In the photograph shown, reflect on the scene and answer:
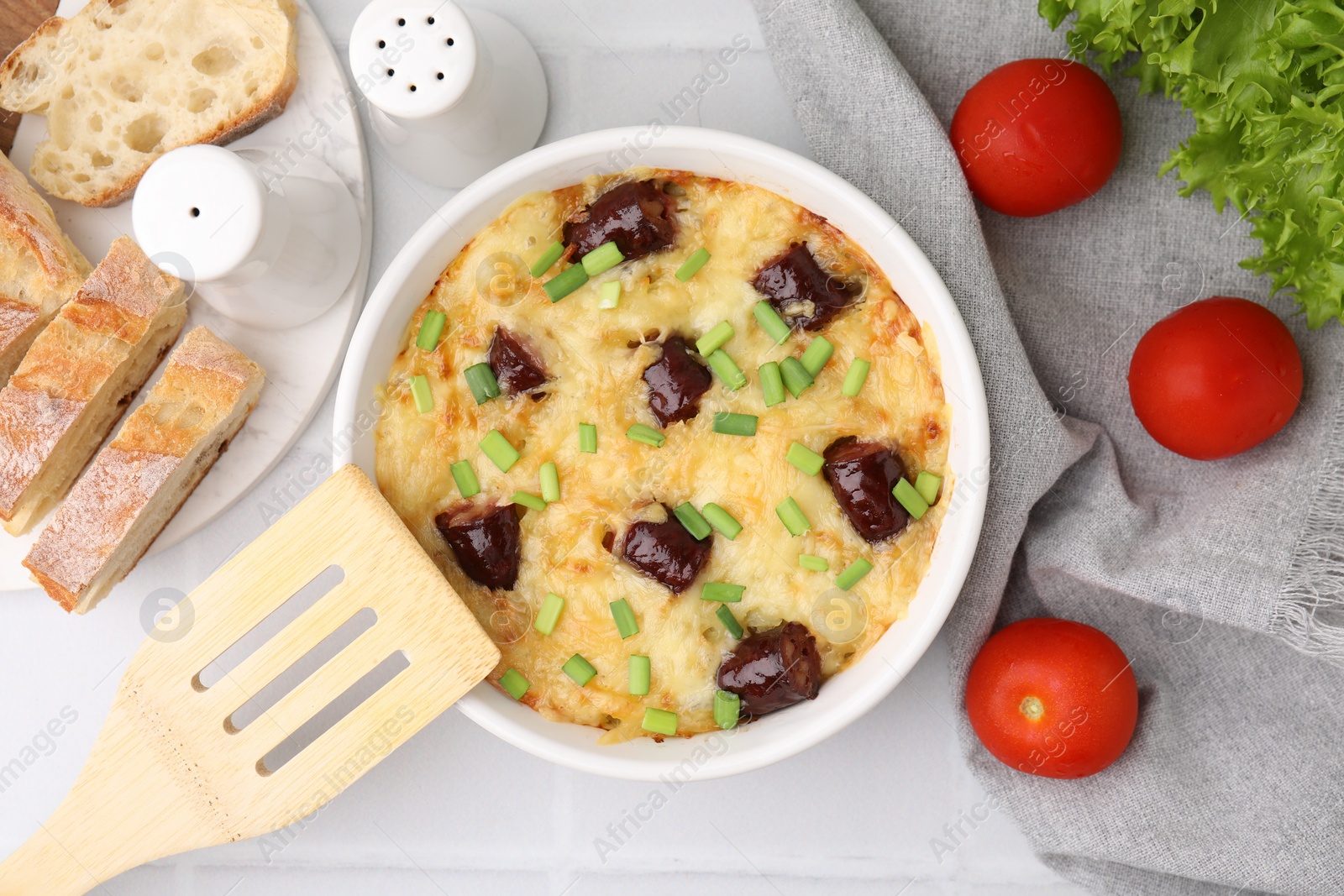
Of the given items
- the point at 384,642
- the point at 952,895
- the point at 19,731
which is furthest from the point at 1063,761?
the point at 19,731

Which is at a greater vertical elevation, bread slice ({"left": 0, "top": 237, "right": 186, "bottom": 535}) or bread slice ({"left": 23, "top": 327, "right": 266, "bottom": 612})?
bread slice ({"left": 0, "top": 237, "right": 186, "bottom": 535})

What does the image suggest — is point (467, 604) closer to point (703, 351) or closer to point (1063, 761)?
point (703, 351)

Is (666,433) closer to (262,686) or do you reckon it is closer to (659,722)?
(659,722)

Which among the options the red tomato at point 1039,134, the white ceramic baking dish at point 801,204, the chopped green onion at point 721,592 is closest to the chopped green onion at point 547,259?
the white ceramic baking dish at point 801,204

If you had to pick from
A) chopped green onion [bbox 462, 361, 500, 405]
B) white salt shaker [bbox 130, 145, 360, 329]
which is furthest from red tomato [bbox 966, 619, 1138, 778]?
white salt shaker [bbox 130, 145, 360, 329]

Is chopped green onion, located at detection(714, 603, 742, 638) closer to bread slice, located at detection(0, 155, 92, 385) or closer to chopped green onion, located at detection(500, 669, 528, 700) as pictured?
chopped green onion, located at detection(500, 669, 528, 700)

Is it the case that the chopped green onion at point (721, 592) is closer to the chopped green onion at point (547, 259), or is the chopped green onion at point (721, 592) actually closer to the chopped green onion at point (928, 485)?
the chopped green onion at point (928, 485)
